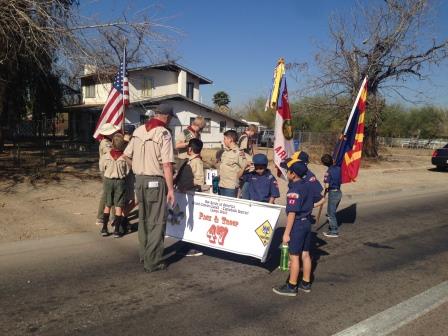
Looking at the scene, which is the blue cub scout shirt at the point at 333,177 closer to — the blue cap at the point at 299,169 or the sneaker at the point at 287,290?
the blue cap at the point at 299,169

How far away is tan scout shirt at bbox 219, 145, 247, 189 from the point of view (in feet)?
21.4

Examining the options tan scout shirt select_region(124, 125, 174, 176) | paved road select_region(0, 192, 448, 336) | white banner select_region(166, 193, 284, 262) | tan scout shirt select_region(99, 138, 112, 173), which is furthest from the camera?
tan scout shirt select_region(99, 138, 112, 173)

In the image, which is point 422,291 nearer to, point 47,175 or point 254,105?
point 47,175

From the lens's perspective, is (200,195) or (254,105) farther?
(254,105)

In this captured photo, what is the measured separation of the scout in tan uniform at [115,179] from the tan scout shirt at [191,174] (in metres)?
1.27

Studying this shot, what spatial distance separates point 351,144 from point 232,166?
111 inches

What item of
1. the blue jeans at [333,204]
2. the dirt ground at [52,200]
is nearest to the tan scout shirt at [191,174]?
the dirt ground at [52,200]

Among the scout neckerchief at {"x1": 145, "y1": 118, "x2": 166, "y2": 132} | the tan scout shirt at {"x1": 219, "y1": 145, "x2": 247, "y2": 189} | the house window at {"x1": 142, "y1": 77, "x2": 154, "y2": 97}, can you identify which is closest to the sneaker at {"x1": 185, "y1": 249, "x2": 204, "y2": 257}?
the tan scout shirt at {"x1": 219, "y1": 145, "x2": 247, "y2": 189}

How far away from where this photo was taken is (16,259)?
19.2 ft

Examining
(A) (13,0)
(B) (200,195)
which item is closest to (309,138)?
(A) (13,0)

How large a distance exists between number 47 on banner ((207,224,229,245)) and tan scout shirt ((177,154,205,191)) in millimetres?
782

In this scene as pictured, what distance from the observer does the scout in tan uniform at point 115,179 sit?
7012 mm

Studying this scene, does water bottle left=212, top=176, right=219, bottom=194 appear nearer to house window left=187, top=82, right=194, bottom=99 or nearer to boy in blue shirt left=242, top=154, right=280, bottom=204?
boy in blue shirt left=242, top=154, right=280, bottom=204

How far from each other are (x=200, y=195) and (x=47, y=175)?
24.4 ft
